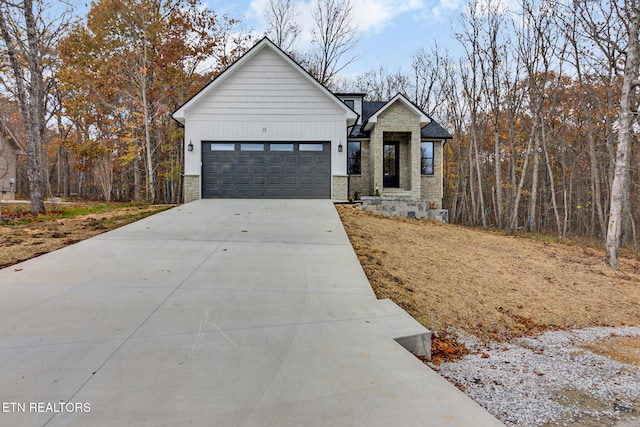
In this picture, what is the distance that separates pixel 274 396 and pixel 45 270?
4.36 meters

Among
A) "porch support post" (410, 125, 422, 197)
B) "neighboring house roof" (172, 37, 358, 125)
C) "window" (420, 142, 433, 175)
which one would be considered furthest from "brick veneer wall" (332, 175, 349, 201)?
"window" (420, 142, 433, 175)

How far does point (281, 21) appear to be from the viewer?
25.0 metres

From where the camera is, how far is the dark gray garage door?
13109 mm

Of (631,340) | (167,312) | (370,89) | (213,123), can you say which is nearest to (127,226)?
(167,312)

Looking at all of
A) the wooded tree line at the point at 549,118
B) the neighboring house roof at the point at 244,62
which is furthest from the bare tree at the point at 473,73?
the neighboring house roof at the point at 244,62

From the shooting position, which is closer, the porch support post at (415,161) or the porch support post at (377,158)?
the porch support post at (377,158)

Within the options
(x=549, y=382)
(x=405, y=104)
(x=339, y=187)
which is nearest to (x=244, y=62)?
(x=339, y=187)

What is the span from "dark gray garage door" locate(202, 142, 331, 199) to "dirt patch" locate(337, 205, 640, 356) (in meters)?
4.21

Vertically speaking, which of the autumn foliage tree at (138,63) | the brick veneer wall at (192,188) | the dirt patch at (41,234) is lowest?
the dirt patch at (41,234)

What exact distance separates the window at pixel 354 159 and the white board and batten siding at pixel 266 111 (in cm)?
344

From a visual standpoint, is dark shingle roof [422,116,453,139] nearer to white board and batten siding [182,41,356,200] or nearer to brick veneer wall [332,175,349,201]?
white board and batten siding [182,41,356,200]

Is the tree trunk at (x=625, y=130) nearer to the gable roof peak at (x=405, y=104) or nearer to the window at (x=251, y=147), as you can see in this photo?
the gable roof peak at (x=405, y=104)

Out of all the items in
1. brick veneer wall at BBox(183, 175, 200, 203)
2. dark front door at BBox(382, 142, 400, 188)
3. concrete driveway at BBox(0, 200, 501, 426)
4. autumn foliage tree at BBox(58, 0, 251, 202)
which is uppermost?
autumn foliage tree at BBox(58, 0, 251, 202)

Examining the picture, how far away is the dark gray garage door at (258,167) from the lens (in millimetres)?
13109
